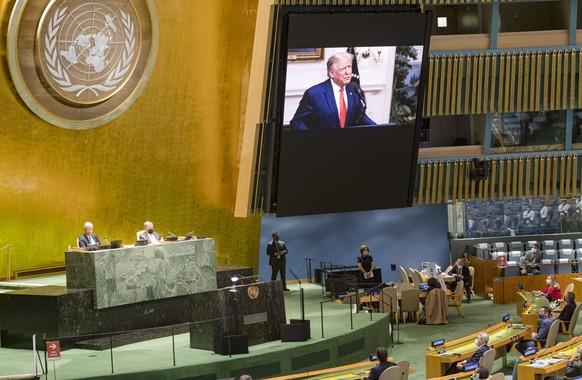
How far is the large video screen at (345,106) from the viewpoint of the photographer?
17203mm

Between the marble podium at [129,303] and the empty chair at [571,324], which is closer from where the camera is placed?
the marble podium at [129,303]

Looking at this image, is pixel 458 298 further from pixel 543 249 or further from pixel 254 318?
pixel 254 318

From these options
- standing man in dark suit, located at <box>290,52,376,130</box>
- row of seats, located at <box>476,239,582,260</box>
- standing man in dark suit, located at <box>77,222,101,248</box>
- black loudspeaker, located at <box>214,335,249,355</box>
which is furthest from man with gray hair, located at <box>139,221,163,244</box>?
row of seats, located at <box>476,239,582,260</box>

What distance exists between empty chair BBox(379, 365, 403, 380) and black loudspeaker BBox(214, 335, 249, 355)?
8.80 ft

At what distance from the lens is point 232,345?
47.0 ft

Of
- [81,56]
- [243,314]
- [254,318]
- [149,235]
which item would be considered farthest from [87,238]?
[81,56]

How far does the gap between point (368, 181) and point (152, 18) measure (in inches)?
186

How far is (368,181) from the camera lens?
18.6 meters

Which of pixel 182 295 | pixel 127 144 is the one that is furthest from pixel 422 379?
pixel 127 144

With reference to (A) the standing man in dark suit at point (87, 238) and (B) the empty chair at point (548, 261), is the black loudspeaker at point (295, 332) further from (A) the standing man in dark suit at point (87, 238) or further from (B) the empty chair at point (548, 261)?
(B) the empty chair at point (548, 261)

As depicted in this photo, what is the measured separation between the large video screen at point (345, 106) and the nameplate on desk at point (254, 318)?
3.22 metres

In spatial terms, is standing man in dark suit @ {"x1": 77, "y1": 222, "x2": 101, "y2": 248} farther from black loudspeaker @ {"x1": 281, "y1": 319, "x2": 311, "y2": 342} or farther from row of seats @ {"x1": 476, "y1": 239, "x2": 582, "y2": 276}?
row of seats @ {"x1": 476, "y1": 239, "x2": 582, "y2": 276}

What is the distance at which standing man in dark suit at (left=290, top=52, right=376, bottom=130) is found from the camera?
17.4m

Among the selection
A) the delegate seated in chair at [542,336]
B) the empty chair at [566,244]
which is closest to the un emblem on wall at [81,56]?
the delegate seated in chair at [542,336]
